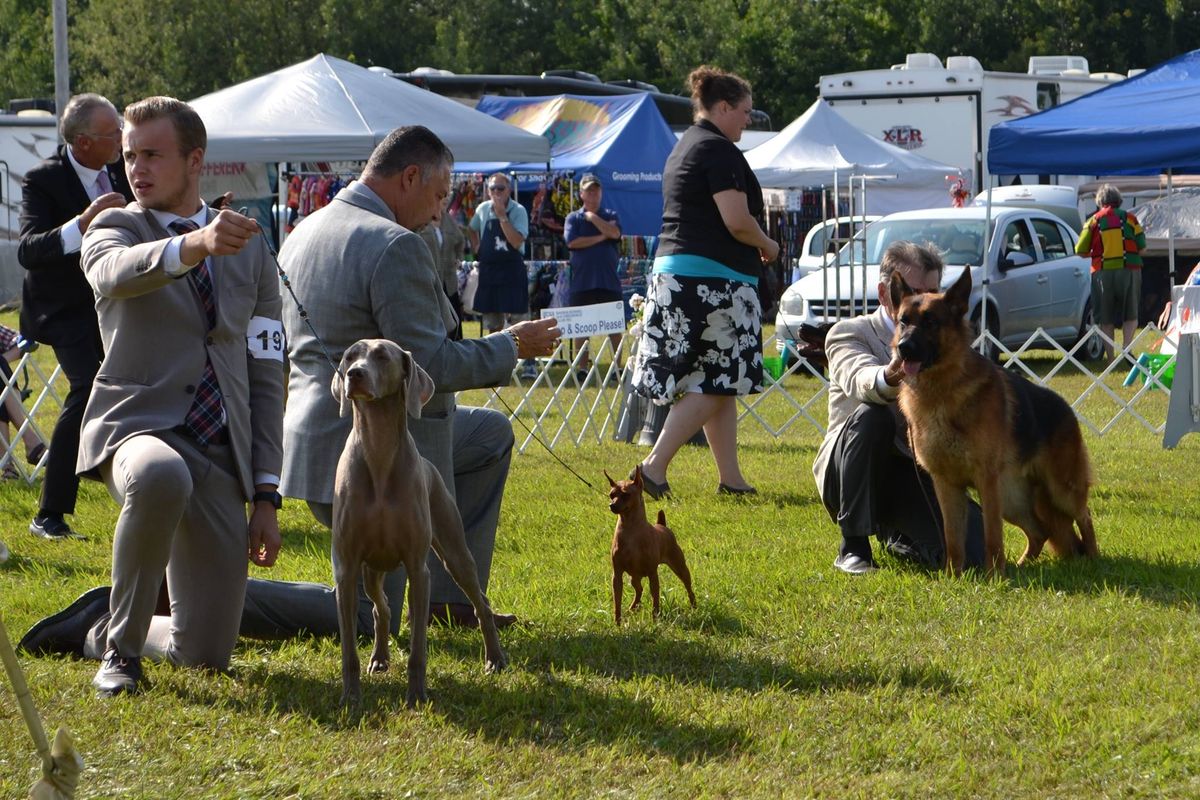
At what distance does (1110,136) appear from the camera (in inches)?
387

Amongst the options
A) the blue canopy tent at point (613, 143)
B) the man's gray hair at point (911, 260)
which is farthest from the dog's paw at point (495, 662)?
the blue canopy tent at point (613, 143)

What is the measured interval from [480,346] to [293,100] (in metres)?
8.74

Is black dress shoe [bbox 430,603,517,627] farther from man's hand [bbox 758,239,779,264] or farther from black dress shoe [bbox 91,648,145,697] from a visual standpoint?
man's hand [bbox 758,239,779,264]

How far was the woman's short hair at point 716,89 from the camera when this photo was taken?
23.9ft

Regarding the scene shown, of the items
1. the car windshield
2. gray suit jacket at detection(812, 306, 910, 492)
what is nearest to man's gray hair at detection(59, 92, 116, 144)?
gray suit jacket at detection(812, 306, 910, 492)

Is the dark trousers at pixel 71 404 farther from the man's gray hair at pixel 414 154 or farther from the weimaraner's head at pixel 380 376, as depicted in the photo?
the weimaraner's head at pixel 380 376

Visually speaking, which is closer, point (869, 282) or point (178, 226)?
point (178, 226)

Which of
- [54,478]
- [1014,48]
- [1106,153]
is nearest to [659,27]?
[1014,48]

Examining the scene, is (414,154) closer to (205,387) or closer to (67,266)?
(205,387)

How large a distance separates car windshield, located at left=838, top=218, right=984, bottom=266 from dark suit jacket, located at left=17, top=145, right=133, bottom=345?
1038 cm

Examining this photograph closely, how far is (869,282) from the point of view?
15297mm

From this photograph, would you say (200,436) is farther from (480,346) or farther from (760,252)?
(760,252)

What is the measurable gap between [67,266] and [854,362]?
3.42 metres

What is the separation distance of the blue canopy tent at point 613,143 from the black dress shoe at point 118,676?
46.5ft
